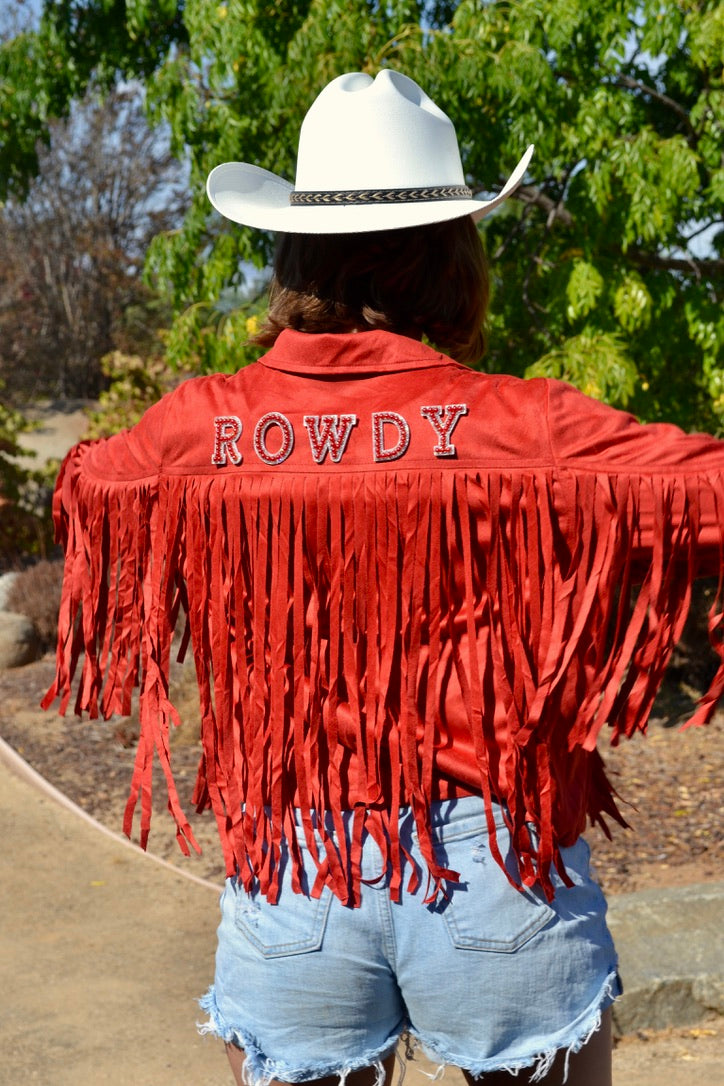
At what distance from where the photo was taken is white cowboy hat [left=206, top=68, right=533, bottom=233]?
1630mm

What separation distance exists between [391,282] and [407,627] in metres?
0.45

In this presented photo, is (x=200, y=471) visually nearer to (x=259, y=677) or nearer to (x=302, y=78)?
(x=259, y=677)

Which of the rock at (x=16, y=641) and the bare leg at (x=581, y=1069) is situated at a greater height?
the bare leg at (x=581, y=1069)

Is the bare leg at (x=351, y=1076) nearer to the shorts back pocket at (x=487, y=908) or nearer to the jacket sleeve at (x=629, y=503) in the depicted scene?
the shorts back pocket at (x=487, y=908)

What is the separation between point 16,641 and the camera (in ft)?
28.5

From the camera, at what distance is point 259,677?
168 cm

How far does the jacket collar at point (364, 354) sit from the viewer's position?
1.59m

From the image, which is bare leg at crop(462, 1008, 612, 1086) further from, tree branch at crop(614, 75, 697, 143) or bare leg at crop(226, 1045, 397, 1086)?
tree branch at crop(614, 75, 697, 143)

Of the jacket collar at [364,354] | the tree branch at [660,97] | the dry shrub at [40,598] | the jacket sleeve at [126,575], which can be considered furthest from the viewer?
the dry shrub at [40,598]

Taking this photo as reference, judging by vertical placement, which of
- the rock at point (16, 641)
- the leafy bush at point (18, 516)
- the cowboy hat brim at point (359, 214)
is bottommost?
the rock at point (16, 641)

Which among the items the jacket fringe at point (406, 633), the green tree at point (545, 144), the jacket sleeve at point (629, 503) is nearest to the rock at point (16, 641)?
the green tree at point (545, 144)

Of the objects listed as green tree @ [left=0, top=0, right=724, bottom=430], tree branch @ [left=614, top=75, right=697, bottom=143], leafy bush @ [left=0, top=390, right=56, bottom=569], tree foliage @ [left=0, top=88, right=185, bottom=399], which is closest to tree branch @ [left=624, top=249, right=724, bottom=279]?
green tree @ [left=0, top=0, right=724, bottom=430]

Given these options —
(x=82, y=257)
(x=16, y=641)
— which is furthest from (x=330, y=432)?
(x=82, y=257)

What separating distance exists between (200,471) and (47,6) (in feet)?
21.6
